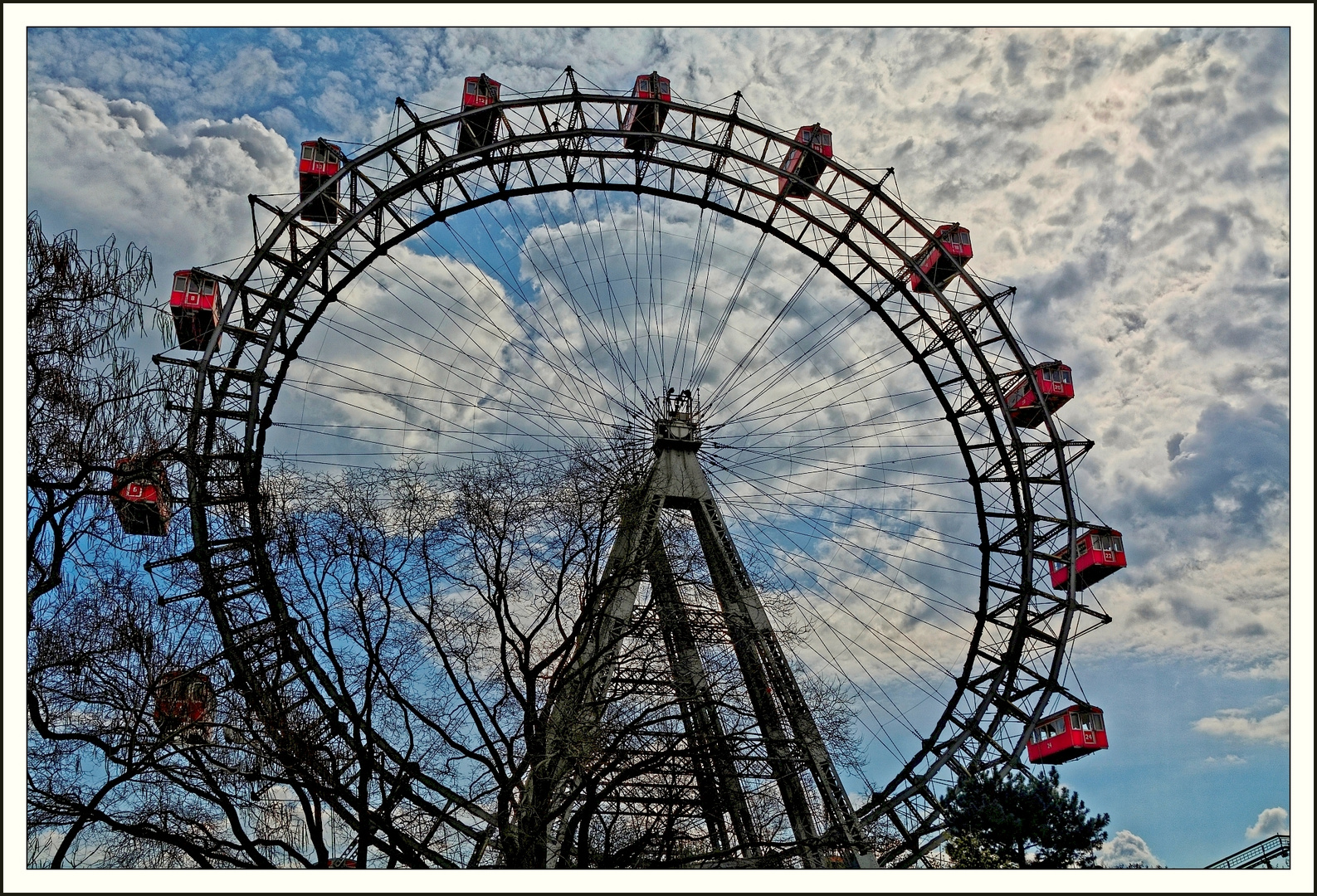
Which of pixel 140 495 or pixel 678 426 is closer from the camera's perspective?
pixel 140 495

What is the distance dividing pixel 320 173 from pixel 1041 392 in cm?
1819

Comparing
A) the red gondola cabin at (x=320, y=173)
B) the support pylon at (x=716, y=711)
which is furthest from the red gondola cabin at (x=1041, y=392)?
the red gondola cabin at (x=320, y=173)

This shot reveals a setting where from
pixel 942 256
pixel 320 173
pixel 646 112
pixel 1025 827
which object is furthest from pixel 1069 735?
pixel 320 173

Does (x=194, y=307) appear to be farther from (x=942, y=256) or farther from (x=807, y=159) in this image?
(x=942, y=256)

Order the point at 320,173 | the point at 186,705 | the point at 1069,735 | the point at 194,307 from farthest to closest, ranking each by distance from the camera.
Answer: the point at 1069,735
the point at 320,173
the point at 194,307
the point at 186,705

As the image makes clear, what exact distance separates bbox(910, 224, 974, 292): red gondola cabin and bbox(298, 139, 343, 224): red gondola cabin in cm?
1409

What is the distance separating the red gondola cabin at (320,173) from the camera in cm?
2467

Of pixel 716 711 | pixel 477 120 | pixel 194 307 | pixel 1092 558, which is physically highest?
pixel 477 120

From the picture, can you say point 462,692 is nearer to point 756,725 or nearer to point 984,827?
point 756,725

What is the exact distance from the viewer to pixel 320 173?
82.4ft

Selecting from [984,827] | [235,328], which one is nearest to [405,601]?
[235,328]

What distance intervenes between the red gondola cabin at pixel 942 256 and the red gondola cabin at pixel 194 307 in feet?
54.1

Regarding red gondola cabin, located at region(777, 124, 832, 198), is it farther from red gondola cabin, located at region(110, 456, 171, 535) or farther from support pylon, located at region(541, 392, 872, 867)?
red gondola cabin, located at region(110, 456, 171, 535)

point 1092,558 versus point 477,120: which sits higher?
point 477,120
